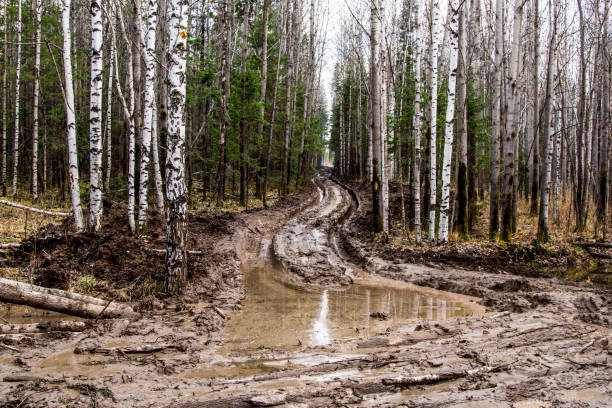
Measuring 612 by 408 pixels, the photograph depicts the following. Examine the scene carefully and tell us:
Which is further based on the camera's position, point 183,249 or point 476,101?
point 476,101

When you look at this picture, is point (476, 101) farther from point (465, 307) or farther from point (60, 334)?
point (60, 334)

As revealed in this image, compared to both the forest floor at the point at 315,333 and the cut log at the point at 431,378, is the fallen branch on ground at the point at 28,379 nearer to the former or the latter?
the forest floor at the point at 315,333

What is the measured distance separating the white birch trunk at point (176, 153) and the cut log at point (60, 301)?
111 centimetres

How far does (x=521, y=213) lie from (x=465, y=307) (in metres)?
13.2

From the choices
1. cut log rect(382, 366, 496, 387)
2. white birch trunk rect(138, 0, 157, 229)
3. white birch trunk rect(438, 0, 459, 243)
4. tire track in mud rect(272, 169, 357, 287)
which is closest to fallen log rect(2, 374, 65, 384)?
cut log rect(382, 366, 496, 387)

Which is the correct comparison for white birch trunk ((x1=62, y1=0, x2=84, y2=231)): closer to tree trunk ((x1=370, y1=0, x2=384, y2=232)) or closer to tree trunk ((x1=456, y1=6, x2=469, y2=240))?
tree trunk ((x1=370, y1=0, x2=384, y2=232))

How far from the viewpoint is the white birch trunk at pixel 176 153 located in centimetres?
654

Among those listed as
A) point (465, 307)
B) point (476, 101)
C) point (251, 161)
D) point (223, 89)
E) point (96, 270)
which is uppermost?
point (223, 89)

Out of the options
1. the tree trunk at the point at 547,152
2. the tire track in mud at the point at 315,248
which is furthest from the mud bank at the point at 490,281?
the tree trunk at the point at 547,152

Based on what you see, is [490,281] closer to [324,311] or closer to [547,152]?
[324,311]

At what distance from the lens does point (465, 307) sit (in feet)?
23.5

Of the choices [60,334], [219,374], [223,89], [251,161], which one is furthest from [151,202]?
[219,374]

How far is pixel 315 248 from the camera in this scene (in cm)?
1239

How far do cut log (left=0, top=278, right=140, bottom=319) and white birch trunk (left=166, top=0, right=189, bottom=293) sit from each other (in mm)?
1113
